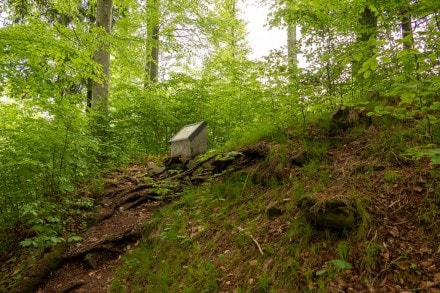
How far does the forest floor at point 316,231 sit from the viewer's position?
9.12ft

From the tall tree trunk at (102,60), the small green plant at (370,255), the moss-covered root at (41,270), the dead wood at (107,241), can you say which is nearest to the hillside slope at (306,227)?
the small green plant at (370,255)

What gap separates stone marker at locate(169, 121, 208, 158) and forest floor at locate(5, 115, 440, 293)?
1.31m

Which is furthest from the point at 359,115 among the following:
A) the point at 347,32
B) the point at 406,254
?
the point at 406,254

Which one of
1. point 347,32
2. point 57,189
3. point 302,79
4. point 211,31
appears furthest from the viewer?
point 211,31

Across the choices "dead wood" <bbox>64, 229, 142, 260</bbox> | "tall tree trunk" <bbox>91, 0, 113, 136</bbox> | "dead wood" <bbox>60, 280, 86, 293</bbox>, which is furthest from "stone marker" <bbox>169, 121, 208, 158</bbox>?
"dead wood" <bbox>60, 280, 86, 293</bbox>

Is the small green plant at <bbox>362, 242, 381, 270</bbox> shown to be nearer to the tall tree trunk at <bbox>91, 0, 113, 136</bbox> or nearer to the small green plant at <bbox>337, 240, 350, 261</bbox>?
the small green plant at <bbox>337, 240, 350, 261</bbox>

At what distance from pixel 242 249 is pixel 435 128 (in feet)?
9.14

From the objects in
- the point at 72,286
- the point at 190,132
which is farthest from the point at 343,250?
the point at 190,132

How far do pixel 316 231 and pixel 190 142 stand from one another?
15.1ft

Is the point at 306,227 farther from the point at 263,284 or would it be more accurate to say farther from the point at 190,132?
the point at 190,132

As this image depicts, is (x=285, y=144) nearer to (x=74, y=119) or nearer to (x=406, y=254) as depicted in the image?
(x=406, y=254)

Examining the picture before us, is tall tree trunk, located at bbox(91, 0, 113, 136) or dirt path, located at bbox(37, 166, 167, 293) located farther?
tall tree trunk, located at bbox(91, 0, 113, 136)

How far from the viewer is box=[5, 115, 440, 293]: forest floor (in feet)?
9.12

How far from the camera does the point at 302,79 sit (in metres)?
5.64
